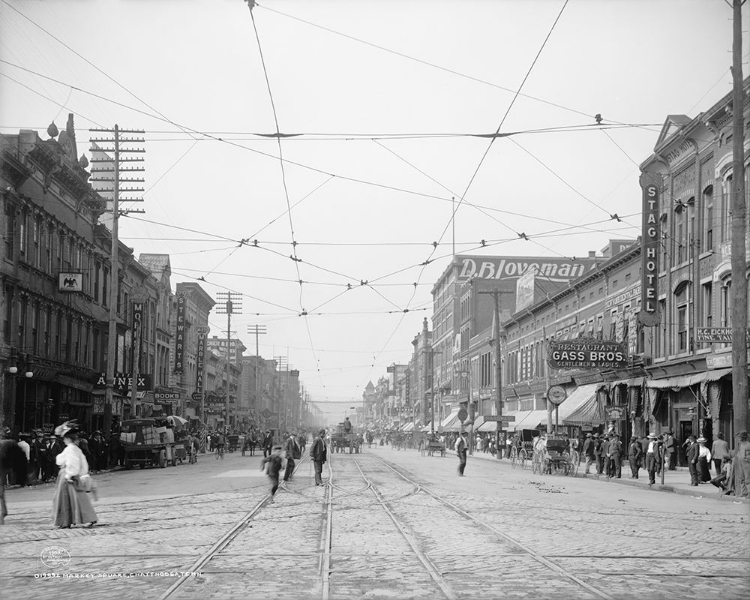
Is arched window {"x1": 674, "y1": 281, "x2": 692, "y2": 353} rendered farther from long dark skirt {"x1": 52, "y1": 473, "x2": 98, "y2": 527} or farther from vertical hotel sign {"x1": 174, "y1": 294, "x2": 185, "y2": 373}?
vertical hotel sign {"x1": 174, "y1": 294, "x2": 185, "y2": 373}

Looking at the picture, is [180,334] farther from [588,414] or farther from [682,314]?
[682,314]

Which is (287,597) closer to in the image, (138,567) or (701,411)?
(138,567)

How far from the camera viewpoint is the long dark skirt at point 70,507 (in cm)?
1573

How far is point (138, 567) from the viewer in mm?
11727

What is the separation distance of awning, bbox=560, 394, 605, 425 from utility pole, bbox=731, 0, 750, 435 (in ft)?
65.6

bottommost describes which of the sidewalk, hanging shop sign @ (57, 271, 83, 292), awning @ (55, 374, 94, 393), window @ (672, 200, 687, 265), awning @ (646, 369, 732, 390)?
the sidewalk

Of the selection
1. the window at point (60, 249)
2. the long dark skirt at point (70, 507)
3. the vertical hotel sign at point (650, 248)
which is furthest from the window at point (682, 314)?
the long dark skirt at point (70, 507)

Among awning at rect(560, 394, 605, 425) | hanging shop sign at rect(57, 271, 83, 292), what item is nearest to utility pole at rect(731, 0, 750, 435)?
awning at rect(560, 394, 605, 425)

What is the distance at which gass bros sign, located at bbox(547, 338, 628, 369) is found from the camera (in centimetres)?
4031

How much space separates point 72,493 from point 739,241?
16.5m

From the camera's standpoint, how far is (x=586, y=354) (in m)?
40.8

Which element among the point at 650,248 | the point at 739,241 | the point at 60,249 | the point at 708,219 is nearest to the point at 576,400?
the point at 650,248

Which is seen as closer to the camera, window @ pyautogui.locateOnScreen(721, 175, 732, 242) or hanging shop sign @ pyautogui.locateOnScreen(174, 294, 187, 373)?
window @ pyautogui.locateOnScreen(721, 175, 732, 242)

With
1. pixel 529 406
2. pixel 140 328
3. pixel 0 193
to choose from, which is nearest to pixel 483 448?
pixel 529 406
